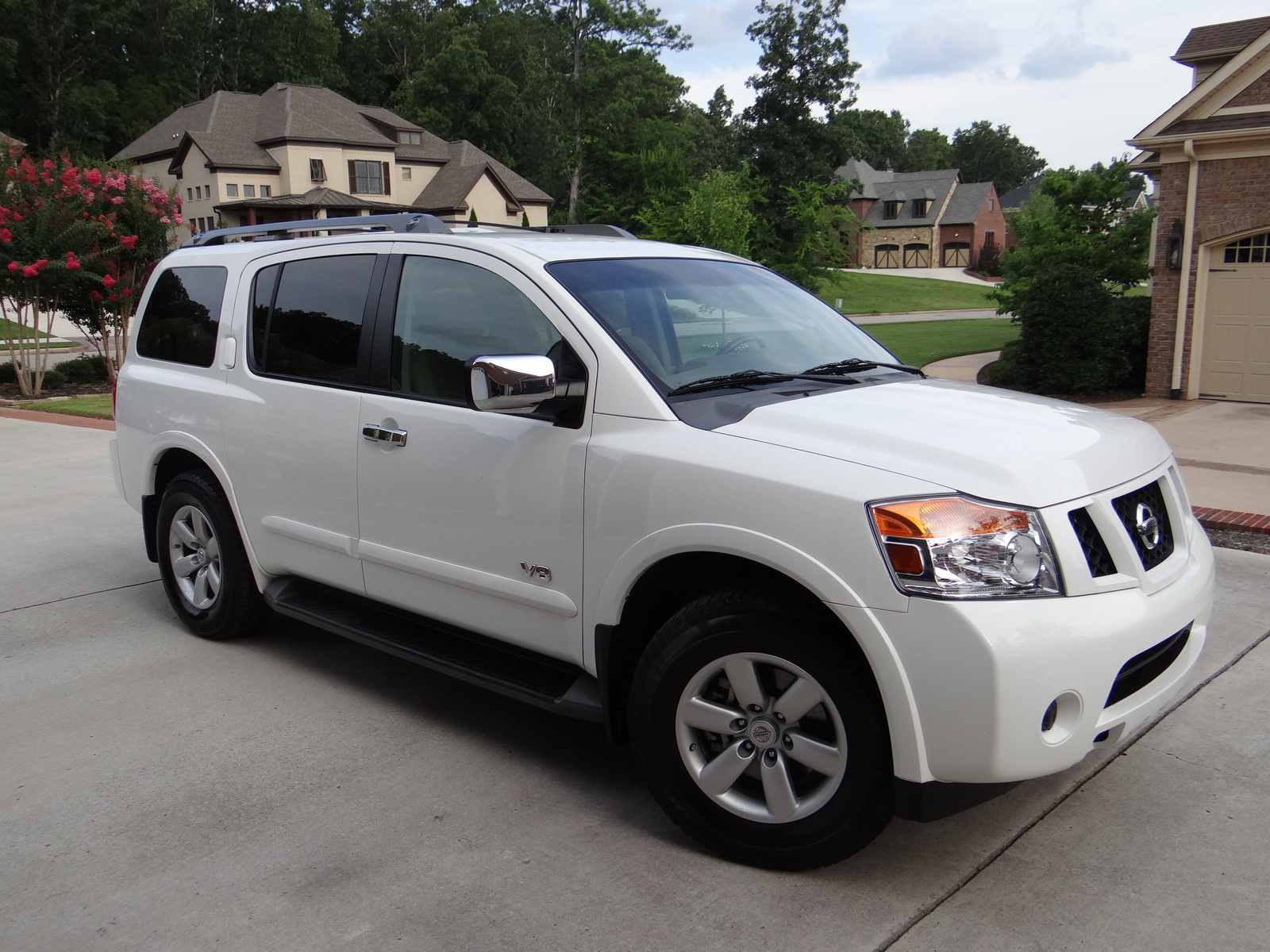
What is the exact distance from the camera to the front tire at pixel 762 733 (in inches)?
113

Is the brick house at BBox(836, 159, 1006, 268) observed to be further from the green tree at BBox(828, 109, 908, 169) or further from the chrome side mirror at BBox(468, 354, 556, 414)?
the chrome side mirror at BBox(468, 354, 556, 414)

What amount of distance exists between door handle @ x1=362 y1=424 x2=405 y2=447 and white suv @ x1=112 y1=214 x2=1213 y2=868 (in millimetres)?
13

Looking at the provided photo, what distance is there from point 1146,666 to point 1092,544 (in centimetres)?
43

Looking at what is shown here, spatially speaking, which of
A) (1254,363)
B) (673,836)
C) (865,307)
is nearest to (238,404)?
(673,836)

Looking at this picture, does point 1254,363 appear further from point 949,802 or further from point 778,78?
point 778,78

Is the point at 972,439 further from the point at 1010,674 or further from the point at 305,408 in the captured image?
the point at 305,408

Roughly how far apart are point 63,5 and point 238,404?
252 ft

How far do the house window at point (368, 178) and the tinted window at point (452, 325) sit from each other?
55557 millimetres

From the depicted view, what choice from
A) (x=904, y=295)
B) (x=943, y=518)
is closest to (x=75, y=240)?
(x=943, y=518)

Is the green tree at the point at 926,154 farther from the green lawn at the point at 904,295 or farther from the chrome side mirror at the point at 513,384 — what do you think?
the chrome side mirror at the point at 513,384

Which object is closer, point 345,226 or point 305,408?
point 305,408

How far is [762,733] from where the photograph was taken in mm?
3039

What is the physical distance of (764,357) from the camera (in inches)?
151

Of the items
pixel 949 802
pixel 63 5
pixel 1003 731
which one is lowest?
pixel 949 802
